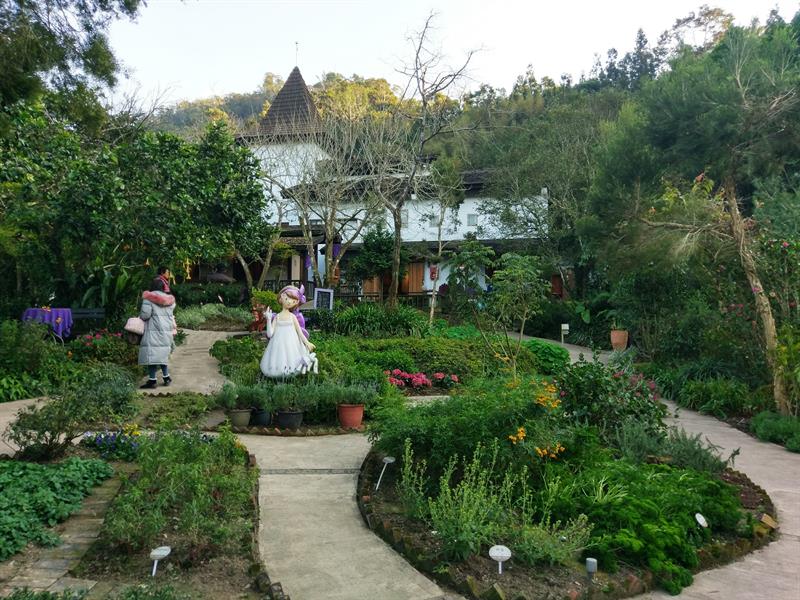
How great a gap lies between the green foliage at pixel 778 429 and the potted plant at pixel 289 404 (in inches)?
246

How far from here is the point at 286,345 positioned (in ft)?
30.1

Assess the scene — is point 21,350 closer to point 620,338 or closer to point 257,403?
point 257,403

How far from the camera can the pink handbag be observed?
1041 cm

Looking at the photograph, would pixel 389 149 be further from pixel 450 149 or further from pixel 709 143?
pixel 450 149

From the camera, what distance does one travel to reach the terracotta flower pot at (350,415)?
834 centimetres

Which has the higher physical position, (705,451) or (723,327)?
(723,327)

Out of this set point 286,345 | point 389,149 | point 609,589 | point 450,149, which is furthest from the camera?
point 450,149

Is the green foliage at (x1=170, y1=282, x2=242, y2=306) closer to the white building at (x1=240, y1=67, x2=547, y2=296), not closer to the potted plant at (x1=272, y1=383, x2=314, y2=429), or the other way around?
the white building at (x1=240, y1=67, x2=547, y2=296)

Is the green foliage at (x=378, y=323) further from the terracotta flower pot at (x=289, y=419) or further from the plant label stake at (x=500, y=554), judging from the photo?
the plant label stake at (x=500, y=554)

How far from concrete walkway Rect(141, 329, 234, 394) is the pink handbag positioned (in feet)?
3.30

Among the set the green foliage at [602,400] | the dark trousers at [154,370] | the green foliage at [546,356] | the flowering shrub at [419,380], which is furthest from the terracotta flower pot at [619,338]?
the dark trousers at [154,370]

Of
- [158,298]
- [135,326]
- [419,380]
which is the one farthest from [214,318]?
[419,380]

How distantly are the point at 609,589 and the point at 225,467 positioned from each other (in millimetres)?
3141

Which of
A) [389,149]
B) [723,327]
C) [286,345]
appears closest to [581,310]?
[389,149]
